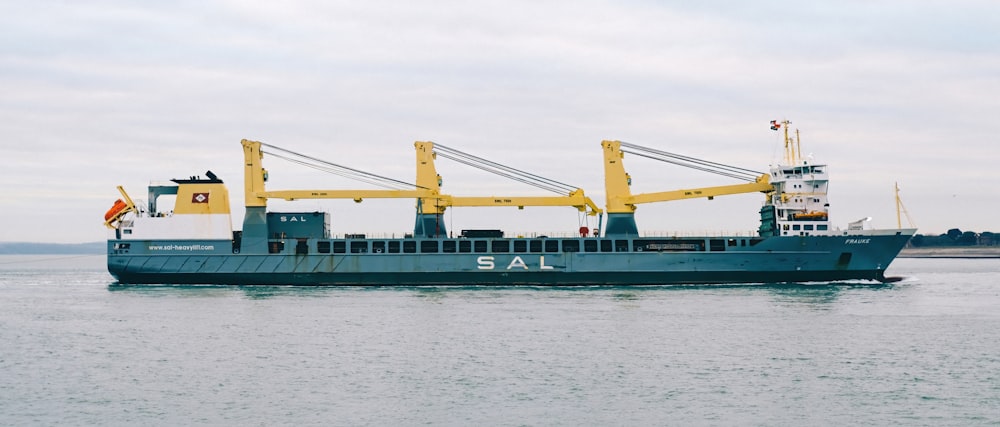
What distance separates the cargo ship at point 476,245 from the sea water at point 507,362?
32.8 ft

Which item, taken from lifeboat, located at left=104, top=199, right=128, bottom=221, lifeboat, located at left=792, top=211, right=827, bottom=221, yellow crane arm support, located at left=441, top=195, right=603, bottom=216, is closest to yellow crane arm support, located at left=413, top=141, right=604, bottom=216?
yellow crane arm support, located at left=441, top=195, right=603, bottom=216

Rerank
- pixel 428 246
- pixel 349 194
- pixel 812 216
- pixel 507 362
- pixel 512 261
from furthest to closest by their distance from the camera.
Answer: pixel 349 194
pixel 428 246
pixel 512 261
pixel 812 216
pixel 507 362

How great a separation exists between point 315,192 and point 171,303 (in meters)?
15.4

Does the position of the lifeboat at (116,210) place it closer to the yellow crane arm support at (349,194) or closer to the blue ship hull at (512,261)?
the blue ship hull at (512,261)

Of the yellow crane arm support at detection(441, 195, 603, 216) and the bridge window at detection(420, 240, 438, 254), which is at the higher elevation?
the yellow crane arm support at detection(441, 195, 603, 216)

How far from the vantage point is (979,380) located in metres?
25.7

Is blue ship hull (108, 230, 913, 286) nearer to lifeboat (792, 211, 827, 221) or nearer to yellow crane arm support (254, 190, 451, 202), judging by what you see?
lifeboat (792, 211, 827, 221)

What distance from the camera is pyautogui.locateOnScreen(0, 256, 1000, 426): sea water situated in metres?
22.5

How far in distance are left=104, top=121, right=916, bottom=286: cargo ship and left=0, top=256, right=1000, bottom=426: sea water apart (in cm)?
1001

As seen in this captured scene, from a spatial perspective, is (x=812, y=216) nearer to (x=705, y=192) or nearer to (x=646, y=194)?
(x=705, y=192)

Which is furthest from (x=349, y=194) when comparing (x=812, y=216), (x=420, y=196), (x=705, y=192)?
(x=812, y=216)

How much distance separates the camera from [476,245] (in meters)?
61.9

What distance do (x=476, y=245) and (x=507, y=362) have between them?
32.9 meters

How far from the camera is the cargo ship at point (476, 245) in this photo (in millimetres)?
59312
